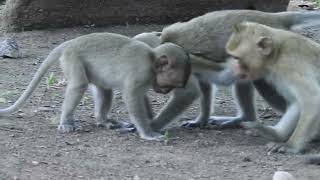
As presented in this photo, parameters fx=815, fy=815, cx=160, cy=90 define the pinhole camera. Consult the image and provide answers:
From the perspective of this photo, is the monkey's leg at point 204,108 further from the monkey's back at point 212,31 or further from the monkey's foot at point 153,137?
the monkey's foot at point 153,137

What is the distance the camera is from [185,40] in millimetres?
7652

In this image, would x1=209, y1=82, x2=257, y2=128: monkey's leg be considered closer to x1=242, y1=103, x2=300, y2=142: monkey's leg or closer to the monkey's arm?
the monkey's arm

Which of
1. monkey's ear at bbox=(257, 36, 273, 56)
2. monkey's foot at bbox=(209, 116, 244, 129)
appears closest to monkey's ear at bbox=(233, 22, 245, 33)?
monkey's ear at bbox=(257, 36, 273, 56)

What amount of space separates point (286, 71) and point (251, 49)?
1.21 ft

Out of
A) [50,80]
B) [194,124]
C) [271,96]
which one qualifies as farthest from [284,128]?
[50,80]

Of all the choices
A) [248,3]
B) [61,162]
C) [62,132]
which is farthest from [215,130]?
[248,3]

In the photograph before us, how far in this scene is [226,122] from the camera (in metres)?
8.08

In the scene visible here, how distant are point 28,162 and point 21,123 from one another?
1.46m

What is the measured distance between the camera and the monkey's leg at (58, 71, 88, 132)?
24.2 feet

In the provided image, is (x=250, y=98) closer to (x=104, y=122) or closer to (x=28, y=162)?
(x=104, y=122)

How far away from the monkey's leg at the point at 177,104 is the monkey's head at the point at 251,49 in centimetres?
66

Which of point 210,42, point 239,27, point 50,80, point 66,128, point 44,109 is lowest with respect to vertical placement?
point 50,80

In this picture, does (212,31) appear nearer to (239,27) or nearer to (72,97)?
(239,27)

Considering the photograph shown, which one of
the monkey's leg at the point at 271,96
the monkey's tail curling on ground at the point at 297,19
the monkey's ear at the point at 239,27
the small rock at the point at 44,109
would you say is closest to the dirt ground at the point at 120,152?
the small rock at the point at 44,109
